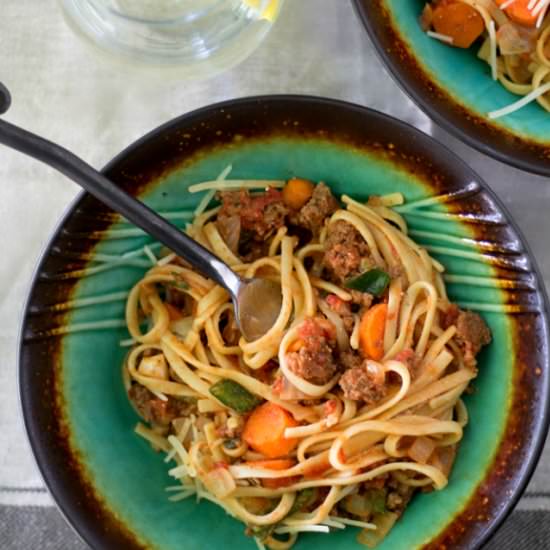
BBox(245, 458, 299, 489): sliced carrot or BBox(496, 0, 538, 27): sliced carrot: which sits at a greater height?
BBox(496, 0, 538, 27): sliced carrot

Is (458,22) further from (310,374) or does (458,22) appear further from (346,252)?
(310,374)

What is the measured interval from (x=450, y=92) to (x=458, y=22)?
204 mm

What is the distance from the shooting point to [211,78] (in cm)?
218

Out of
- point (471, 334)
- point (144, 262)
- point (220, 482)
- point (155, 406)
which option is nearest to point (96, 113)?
point (144, 262)

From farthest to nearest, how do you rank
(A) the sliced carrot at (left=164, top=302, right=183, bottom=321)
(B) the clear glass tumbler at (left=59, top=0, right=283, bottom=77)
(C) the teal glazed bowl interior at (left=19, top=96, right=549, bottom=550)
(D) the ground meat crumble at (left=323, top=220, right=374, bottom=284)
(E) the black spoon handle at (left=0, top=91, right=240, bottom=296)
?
(B) the clear glass tumbler at (left=59, top=0, right=283, bottom=77) < (A) the sliced carrot at (left=164, top=302, right=183, bottom=321) < (D) the ground meat crumble at (left=323, top=220, right=374, bottom=284) < (C) the teal glazed bowl interior at (left=19, top=96, right=549, bottom=550) < (E) the black spoon handle at (left=0, top=91, right=240, bottom=296)

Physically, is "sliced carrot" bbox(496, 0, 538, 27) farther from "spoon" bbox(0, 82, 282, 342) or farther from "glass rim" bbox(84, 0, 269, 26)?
"spoon" bbox(0, 82, 282, 342)

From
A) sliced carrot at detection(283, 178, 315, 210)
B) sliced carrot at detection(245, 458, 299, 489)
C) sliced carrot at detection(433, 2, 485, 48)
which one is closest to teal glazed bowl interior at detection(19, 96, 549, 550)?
sliced carrot at detection(283, 178, 315, 210)

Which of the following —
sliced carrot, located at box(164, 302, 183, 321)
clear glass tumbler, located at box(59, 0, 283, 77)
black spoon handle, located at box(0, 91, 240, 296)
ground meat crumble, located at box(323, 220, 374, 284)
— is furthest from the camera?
clear glass tumbler, located at box(59, 0, 283, 77)

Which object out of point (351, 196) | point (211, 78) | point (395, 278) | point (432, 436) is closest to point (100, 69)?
point (211, 78)

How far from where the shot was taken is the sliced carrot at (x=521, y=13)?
196cm

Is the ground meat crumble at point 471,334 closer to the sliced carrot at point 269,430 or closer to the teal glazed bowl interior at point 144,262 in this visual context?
the teal glazed bowl interior at point 144,262

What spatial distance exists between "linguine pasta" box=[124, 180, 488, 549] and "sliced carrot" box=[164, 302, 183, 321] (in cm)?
2

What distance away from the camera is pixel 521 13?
6.47ft

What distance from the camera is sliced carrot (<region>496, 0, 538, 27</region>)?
1.96 meters
